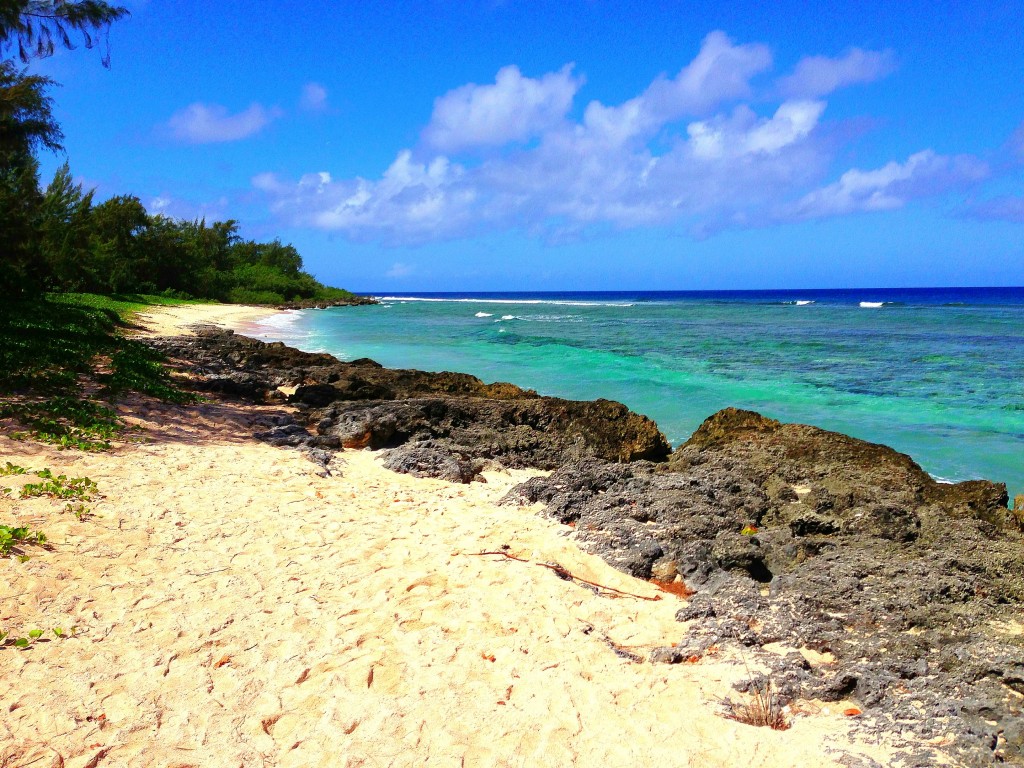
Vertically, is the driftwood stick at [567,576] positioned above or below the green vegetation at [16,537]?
below

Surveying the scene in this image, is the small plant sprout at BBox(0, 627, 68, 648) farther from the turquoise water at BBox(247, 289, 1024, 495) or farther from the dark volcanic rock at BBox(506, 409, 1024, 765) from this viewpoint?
the turquoise water at BBox(247, 289, 1024, 495)

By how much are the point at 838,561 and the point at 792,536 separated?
0.63 meters

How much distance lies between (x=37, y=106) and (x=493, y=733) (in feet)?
54.0

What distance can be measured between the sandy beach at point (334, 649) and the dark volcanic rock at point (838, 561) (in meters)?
0.31

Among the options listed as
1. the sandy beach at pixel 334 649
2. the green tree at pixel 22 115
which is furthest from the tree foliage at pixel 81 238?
the sandy beach at pixel 334 649

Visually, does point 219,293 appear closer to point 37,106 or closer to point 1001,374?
point 37,106

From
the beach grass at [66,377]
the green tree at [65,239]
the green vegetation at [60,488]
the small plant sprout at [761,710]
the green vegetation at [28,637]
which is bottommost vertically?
the small plant sprout at [761,710]

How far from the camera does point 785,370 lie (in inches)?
773

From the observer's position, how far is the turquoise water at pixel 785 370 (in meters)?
11.6

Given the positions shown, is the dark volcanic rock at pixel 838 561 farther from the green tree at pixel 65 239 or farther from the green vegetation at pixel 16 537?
the green tree at pixel 65 239

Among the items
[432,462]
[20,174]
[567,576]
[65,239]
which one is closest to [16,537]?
[567,576]

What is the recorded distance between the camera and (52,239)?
28406 mm

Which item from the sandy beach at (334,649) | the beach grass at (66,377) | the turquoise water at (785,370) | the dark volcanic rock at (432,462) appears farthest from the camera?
the turquoise water at (785,370)

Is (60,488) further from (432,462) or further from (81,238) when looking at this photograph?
(81,238)
